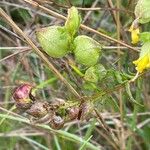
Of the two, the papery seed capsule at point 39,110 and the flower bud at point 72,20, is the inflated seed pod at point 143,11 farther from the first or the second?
the papery seed capsule at point 39,110

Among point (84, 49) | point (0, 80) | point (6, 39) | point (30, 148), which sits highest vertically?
point (84, 49)

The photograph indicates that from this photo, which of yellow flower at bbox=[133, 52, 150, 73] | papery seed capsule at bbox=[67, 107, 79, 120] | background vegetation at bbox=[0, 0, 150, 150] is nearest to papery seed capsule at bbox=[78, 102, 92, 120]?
papery seed capsule at bbox=[67, 107, 79, 120]

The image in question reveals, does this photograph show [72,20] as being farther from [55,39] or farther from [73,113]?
[73,113]

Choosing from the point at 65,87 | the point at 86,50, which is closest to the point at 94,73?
the point at 86,50

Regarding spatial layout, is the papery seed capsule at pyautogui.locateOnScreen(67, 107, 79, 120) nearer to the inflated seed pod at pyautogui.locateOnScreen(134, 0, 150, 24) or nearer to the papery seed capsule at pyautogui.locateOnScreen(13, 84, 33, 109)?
the papery seed capsule at pyautogui.locateOnScreen(13, 84, 33, 109)

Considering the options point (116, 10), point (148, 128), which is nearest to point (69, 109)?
point (116, 10)

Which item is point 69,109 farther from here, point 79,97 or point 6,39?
point 6,39
